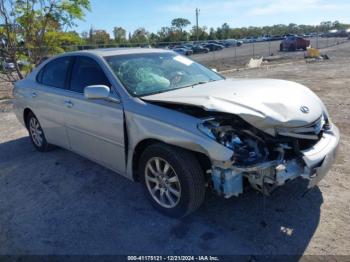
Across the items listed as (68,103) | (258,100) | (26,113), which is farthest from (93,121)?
(26,113)

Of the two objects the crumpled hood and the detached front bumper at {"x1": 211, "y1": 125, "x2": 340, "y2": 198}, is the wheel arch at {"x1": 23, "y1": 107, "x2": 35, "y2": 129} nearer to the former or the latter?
the crumpled hood

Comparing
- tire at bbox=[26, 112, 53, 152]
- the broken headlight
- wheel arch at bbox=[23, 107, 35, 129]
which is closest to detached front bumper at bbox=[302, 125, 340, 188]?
the broken headlight

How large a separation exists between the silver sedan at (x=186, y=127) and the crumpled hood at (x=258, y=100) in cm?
1

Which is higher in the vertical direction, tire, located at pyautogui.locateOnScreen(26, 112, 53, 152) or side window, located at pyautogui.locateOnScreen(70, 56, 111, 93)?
side window, located at pyautogui.locateOnScreen(70, 56, 111, 93)

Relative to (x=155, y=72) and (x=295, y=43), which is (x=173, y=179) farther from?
(x=295, y=43)

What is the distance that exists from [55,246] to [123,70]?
6.63ft

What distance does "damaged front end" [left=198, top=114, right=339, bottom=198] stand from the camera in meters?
2.91

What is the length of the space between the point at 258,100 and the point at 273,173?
748mm

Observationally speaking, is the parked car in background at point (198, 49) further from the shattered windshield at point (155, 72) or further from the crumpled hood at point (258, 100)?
the crumpled hood at point (258, 100)

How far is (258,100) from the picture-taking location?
10.7 feet

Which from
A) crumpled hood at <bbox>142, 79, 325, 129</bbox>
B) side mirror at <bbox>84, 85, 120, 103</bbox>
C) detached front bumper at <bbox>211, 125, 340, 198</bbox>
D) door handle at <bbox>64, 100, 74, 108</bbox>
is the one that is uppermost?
side mirror at <bbox>84, 85, 120, 103</bbox>

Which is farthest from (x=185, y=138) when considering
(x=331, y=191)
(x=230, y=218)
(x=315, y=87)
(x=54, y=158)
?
(x=315, y=87)

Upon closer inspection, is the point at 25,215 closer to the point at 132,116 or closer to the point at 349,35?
the point at 132,116

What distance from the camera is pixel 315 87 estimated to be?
10.9 metres
